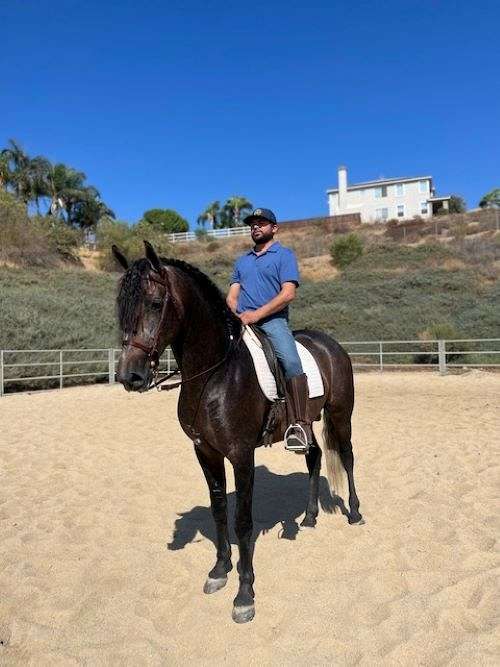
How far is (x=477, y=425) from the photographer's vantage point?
741 centimetres

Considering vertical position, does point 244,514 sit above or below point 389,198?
below

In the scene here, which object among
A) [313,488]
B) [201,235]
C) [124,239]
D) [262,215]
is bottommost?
[313,488]

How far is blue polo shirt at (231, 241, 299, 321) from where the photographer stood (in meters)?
3.17

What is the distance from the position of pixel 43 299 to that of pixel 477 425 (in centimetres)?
1696

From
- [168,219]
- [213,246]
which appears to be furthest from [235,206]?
[213,246]

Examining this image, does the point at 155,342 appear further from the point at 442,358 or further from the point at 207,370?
the point at 442,358

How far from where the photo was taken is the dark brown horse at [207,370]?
2336 millimetres

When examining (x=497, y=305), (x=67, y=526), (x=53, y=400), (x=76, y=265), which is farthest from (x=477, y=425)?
(x=76, y=265)

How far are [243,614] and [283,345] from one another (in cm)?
167

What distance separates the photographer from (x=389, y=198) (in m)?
57.8

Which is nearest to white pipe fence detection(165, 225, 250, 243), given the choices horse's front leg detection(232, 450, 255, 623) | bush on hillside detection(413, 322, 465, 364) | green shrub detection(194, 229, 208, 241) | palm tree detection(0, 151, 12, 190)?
green shrub detection(194, 229, 208, 241)

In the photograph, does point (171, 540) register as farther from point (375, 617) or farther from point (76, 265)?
point (76, 265)

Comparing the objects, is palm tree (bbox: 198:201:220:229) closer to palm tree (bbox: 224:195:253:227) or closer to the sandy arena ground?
palm tree (bbox: 224:195:253:227)

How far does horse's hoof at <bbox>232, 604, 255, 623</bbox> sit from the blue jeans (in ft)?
4.77
